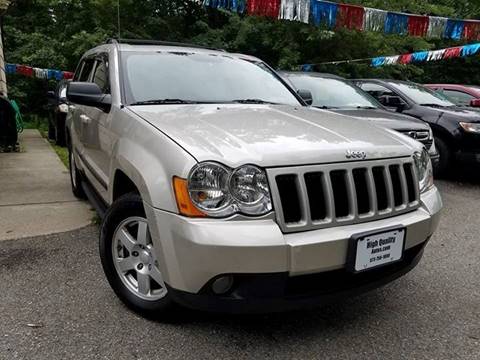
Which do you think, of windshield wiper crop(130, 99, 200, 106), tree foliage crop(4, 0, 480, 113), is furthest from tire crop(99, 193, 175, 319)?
tree foliage crop(4, 0, 480, 113)

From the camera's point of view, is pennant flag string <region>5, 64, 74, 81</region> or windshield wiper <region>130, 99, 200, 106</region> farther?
pennant flag string <region>5, 64, 74, 81</region>

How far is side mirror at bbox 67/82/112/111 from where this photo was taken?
3148mm

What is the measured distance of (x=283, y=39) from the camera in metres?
13.7

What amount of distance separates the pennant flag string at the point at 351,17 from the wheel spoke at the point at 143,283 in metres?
6.02

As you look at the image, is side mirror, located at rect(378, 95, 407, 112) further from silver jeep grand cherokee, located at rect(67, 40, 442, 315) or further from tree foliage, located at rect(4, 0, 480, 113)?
tree foliage, located at rect(4, 0, 480, 113)

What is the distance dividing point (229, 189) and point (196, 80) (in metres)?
1.60

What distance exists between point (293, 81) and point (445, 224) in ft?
10.2

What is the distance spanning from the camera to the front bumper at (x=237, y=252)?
6.73 ft

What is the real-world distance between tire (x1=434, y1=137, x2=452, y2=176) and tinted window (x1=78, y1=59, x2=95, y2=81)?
5.09 metres

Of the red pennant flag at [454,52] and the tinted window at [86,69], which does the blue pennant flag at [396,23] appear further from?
the tinted window at [86,69]

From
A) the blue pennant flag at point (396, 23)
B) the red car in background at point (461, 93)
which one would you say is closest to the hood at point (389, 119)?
the blue pennant flag at point (396, 23)

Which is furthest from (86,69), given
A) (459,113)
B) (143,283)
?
(459,113)

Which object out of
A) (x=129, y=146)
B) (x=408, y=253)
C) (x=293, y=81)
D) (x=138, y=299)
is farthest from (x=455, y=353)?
(x=293, y=81)

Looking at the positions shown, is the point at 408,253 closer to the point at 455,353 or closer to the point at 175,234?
the point at 455,353
